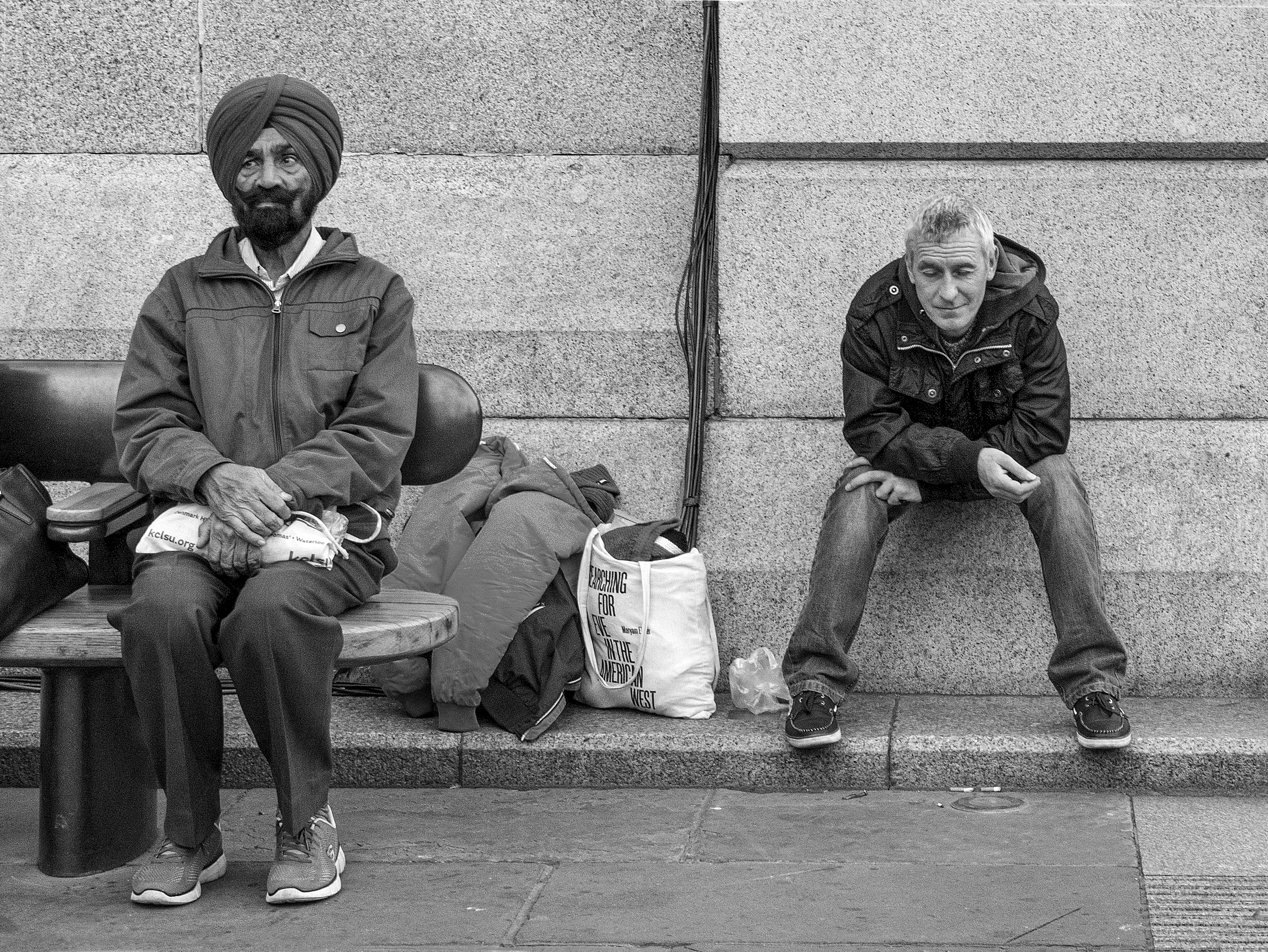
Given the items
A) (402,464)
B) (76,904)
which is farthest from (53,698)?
(402,464)

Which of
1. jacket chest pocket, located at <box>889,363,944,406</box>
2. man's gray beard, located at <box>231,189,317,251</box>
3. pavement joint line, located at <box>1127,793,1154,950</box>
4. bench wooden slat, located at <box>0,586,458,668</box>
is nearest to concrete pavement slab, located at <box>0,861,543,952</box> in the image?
bench wooden slat, located at <box>0,586,458,668</box>

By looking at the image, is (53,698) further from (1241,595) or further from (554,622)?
(1241,595)

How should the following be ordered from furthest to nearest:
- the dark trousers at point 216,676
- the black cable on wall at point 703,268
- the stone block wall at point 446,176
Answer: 1. the stone block wall at point 446,176
2. the black cable on wall at point 703,268
3. the dark trousers at point 216,676

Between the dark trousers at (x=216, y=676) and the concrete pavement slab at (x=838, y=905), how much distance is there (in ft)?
1.99

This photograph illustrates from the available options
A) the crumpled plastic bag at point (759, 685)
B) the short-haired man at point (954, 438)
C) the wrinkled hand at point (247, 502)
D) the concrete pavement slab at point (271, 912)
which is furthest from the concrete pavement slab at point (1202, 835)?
the wrinkled hand at point (247, 502)

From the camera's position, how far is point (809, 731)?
4332mm

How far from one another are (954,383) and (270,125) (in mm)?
1927

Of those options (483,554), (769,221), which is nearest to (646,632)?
(483,554)

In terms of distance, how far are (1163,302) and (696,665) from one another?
1739 mm

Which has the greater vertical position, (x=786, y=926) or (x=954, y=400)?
(x=954, y=400)

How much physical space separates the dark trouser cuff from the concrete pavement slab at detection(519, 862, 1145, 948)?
848 mm

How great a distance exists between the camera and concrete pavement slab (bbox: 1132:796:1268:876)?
12.0 ft

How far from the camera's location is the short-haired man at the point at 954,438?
4371 millimetres

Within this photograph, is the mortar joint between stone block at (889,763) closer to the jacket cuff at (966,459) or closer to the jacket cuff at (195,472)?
the jacket cuff at (966,459)
